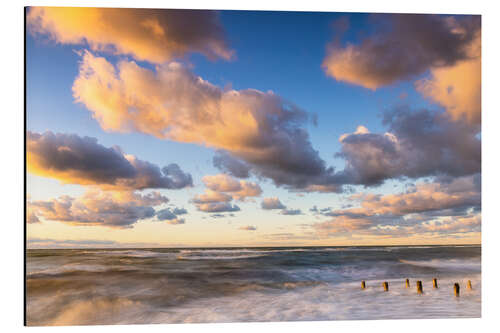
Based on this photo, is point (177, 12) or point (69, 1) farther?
point (177, 12)

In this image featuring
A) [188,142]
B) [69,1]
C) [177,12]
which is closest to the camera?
[69,1]

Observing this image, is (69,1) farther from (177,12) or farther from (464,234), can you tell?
(464,234)

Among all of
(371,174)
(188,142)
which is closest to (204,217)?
(188,142)

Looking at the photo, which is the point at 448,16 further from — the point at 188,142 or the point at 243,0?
the point at 188,142

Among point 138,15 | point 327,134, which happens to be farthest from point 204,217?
point 138,15

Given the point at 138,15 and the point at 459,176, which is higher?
the point at 138,15

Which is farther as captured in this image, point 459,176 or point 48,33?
point 459,176

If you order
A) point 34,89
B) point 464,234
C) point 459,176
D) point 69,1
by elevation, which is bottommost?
point 464,234

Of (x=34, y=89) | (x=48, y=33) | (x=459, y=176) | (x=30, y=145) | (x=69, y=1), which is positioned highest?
(x=69, y=1)

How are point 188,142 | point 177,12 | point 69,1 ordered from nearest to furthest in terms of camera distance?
point 69,1 < point 177,12 < point 188,142
